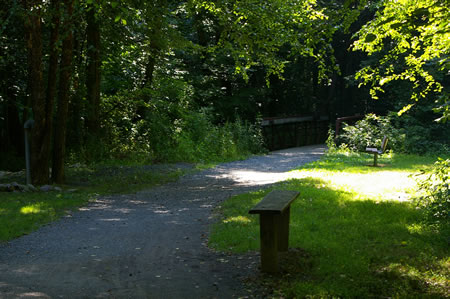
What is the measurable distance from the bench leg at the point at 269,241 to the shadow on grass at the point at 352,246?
17cm

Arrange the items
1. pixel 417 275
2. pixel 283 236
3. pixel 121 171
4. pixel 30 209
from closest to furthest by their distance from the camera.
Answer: pixel 417 275 < pixel 283 236 < pixel 30 209 < pixel 121 171

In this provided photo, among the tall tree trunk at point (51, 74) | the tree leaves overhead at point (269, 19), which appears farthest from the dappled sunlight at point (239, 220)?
the tall tree trunk at point (51, 74)

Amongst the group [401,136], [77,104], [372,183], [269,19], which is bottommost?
[372,183]

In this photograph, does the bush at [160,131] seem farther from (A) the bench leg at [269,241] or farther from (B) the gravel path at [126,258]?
(A) the bench leg at [269,241]

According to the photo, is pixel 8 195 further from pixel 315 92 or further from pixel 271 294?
pixel 315 92

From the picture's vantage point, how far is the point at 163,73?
840 inches

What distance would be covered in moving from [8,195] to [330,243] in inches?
309

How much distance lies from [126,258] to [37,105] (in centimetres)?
725

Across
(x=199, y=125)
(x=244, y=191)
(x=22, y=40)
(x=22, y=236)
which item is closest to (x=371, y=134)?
(x=199, y=125)

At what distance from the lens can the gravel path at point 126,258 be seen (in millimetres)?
5000

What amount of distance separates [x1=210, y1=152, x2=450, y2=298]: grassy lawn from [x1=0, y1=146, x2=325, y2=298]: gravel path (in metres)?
0.50

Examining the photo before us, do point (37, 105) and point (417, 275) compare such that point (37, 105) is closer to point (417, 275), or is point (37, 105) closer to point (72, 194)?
point (72, 194)

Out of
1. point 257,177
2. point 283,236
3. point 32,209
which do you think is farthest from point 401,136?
point 32,209

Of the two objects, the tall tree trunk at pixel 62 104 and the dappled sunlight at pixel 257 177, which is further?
the dappled sunlight at pixel 257 177
